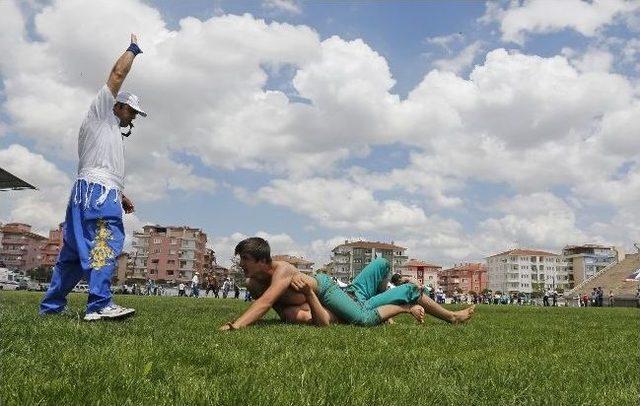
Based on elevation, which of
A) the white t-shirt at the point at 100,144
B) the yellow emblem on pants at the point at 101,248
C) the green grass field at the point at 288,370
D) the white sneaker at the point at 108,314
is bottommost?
the green grass field at the point at 288,370

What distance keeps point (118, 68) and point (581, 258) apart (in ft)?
709

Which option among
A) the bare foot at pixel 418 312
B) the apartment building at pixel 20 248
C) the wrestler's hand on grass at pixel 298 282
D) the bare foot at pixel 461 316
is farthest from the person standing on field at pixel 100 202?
the apartment building at pixel 20 248

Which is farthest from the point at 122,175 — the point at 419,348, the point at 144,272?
the point at 144,272

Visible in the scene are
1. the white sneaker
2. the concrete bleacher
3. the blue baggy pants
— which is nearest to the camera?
the white sneaker

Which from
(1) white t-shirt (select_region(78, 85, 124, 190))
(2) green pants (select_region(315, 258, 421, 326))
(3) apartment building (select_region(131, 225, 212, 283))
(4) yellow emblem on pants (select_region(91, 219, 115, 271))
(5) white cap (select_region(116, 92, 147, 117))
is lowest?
(2) green pants (select_region(315, 258, 421, 326))

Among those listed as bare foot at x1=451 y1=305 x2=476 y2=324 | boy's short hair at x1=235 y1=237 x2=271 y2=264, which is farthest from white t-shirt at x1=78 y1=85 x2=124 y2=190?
bare foot at x1=451 y1=305 x2=476 y2=324

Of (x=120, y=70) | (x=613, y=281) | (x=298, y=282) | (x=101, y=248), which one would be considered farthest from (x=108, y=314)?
(x=613, y=281)

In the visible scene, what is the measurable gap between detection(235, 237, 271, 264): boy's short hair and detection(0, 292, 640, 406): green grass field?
4.02 feet

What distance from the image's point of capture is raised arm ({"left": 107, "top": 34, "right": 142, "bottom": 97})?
21.3 ft

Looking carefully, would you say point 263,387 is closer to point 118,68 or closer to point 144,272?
point 118,68

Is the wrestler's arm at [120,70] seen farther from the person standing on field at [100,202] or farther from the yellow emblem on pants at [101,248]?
the yellow emblem on pants at [101,248]

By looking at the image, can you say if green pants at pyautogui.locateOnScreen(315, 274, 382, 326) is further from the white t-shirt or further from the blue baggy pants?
the white t-shirt

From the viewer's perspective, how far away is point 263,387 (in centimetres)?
290

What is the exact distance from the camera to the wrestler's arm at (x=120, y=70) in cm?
649
